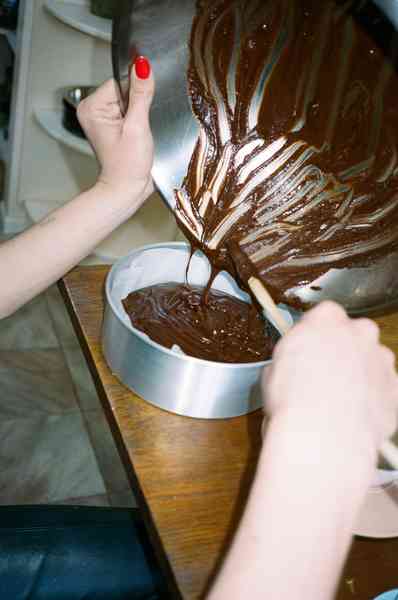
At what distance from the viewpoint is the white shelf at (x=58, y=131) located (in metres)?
1.88

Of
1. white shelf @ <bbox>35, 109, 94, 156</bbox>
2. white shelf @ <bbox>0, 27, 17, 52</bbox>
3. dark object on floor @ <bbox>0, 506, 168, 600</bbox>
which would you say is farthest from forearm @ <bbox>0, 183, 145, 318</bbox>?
white shelf @ <bbox>0, 27, 17, 52</bbox>

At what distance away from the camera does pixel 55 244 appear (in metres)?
0.83

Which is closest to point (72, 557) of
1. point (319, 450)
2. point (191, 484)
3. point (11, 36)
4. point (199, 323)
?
point (191, 484)

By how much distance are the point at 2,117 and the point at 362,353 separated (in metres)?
2.23

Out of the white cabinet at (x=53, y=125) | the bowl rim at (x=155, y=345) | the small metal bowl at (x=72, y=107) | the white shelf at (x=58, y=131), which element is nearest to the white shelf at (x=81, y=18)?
the white cabinet at (x=53, y=125)

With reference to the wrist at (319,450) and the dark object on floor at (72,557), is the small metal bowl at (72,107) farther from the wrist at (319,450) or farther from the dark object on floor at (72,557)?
the wrist at (319,450)

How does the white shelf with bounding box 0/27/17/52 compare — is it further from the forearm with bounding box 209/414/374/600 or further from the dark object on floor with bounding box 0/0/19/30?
the forearm with bounding box 209/414/374/600

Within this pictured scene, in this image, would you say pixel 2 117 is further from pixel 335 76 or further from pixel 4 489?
pixel 335 76

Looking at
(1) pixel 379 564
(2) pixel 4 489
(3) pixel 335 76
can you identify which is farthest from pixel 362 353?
(2) pixel 4 489

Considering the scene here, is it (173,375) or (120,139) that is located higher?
(120,139)

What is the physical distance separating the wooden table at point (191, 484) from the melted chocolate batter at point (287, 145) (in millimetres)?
202

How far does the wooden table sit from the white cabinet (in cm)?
122

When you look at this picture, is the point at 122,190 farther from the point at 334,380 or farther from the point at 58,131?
the point at 58,131

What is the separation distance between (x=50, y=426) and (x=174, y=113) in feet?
3.14
